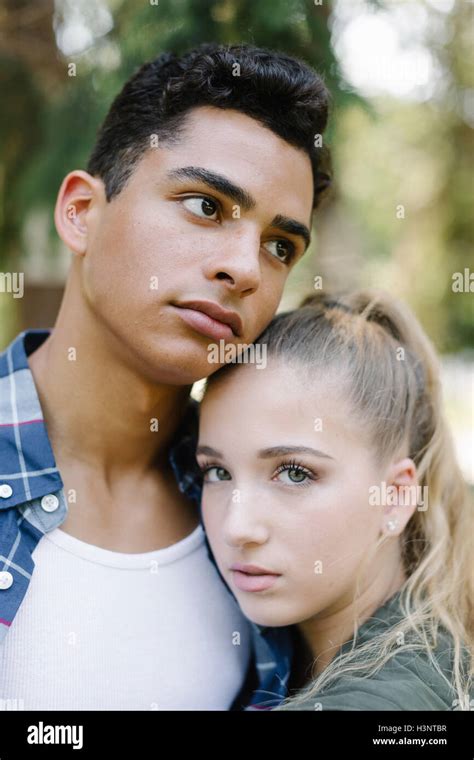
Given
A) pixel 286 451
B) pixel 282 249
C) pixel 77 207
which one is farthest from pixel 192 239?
pixel 286 451

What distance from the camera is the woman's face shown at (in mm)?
2143

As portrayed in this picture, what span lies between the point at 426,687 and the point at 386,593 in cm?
39

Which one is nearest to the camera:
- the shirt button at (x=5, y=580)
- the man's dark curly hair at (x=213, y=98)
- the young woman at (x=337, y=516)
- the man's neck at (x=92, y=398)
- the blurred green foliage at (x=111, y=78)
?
the shirt button at (x=5, y=580)

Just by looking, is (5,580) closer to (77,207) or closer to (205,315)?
(205,315)

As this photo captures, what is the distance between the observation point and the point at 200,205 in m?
2.17

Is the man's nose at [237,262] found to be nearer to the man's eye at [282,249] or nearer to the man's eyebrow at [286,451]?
the man's eye at [282,249]

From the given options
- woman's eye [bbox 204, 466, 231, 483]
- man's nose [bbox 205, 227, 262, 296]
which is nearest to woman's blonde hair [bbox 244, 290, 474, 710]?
man's nose [bbox 205, 227, 262, 296]

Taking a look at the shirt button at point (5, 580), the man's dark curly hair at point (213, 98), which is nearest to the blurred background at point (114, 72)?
the man's dark curly hair at point (213, 98)

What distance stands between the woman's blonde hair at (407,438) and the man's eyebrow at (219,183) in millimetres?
444

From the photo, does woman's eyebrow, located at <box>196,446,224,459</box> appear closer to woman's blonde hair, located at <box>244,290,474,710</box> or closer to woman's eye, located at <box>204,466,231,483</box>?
Answer: woman's eye, located at <box>204,466,231,483</box>

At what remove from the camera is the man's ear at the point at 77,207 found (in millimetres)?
2424

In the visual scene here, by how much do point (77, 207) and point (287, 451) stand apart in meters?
1.05

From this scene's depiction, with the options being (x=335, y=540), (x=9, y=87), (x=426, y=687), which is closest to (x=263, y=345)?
(x=335, y=540)

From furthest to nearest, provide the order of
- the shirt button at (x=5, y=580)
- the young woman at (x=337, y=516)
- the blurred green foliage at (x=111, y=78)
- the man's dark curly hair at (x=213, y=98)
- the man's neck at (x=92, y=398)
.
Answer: the blurred green foliage at (x=111, y=78), the man's neck at (x=92, y=398), the man's dark curly hair at (x=213, y=98), the young woman at (x=337, y=516), the shirt button at (x=5, y=580)
